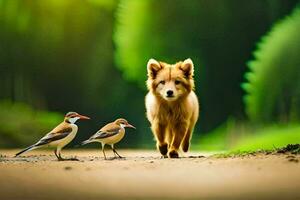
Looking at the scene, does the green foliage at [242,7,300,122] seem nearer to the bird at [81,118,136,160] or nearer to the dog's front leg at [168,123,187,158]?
the dog's front leg at [168,123,187,158]

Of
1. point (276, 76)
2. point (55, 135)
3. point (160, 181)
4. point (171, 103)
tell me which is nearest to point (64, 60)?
point (55, 135)

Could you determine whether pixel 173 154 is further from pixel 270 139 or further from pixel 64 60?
pixel 64 60

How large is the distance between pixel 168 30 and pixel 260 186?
1.22 m

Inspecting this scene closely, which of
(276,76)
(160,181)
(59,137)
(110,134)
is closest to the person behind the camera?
(160,181)

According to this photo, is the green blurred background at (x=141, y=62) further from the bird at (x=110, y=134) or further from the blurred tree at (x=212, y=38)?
the bird at (x=110, y=134)

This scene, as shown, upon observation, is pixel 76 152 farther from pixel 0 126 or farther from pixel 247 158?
pixel 247 158

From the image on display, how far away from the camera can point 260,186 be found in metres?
2.89

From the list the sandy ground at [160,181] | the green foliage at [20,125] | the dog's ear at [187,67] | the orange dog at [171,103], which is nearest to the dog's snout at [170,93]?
the orange dog at [171,103]

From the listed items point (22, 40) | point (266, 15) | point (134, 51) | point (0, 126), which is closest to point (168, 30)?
point (134, 51)

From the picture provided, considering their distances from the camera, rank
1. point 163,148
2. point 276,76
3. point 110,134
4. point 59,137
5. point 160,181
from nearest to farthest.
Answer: point 160,181, point 59,137, point 110,134, point 163,148, point 276,76

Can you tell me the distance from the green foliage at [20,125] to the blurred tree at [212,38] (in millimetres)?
556

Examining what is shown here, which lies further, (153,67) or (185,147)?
(185,147)

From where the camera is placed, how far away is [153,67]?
3.54 metres

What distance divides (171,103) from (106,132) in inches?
15.9
